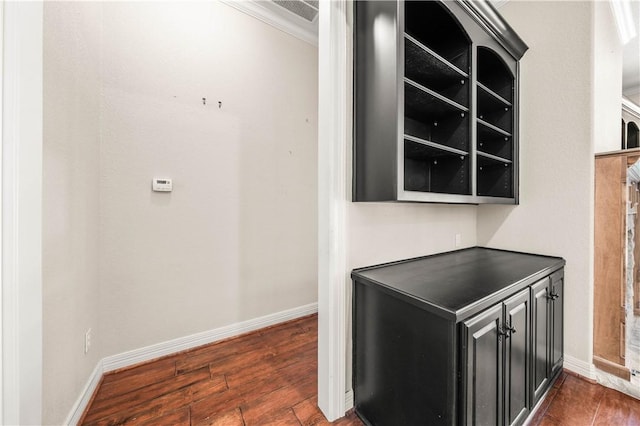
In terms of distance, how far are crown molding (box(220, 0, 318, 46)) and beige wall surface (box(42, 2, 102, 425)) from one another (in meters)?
1.15

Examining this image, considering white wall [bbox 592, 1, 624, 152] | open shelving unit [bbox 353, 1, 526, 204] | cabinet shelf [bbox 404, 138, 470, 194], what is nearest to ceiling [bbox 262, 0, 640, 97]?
white wall [bbox 592, 1, 624, 152]

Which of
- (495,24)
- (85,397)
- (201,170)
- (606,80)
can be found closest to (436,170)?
(495,24)

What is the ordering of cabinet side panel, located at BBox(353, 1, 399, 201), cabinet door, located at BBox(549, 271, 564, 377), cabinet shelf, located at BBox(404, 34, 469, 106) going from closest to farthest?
1. cabinet side panel, located at BBox(353, 1, 399, 201)
2. cabinet shelf, located at BBox(404, 34, 469, 106)
3. cabinet door, located at BBox(549, 271, 564, 377)

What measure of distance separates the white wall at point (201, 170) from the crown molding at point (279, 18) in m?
0.06

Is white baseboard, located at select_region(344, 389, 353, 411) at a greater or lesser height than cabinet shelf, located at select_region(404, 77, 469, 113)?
lesser

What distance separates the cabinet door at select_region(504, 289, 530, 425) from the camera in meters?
1.19

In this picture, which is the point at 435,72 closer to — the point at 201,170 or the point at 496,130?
the point at 496,130

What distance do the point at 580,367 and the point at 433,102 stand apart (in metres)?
2.12

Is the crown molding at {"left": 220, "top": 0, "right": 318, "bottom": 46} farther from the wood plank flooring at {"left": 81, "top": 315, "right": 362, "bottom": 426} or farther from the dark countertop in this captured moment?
the wood plank flooring at {"left": 81, "top": 315, "right": 362, "bottom": 426}

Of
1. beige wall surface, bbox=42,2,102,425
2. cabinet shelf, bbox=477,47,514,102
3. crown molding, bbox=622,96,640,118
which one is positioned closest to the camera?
beige wall surface, bbox=42,2,102,425

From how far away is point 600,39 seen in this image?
1.76 metres

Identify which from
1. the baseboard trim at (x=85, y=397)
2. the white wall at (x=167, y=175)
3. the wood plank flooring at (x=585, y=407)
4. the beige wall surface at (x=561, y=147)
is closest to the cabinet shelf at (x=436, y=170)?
the beige wall surface at (x=561, y=147)

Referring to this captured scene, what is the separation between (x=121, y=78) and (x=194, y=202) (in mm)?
1003

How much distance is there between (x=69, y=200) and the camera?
1.29 m
